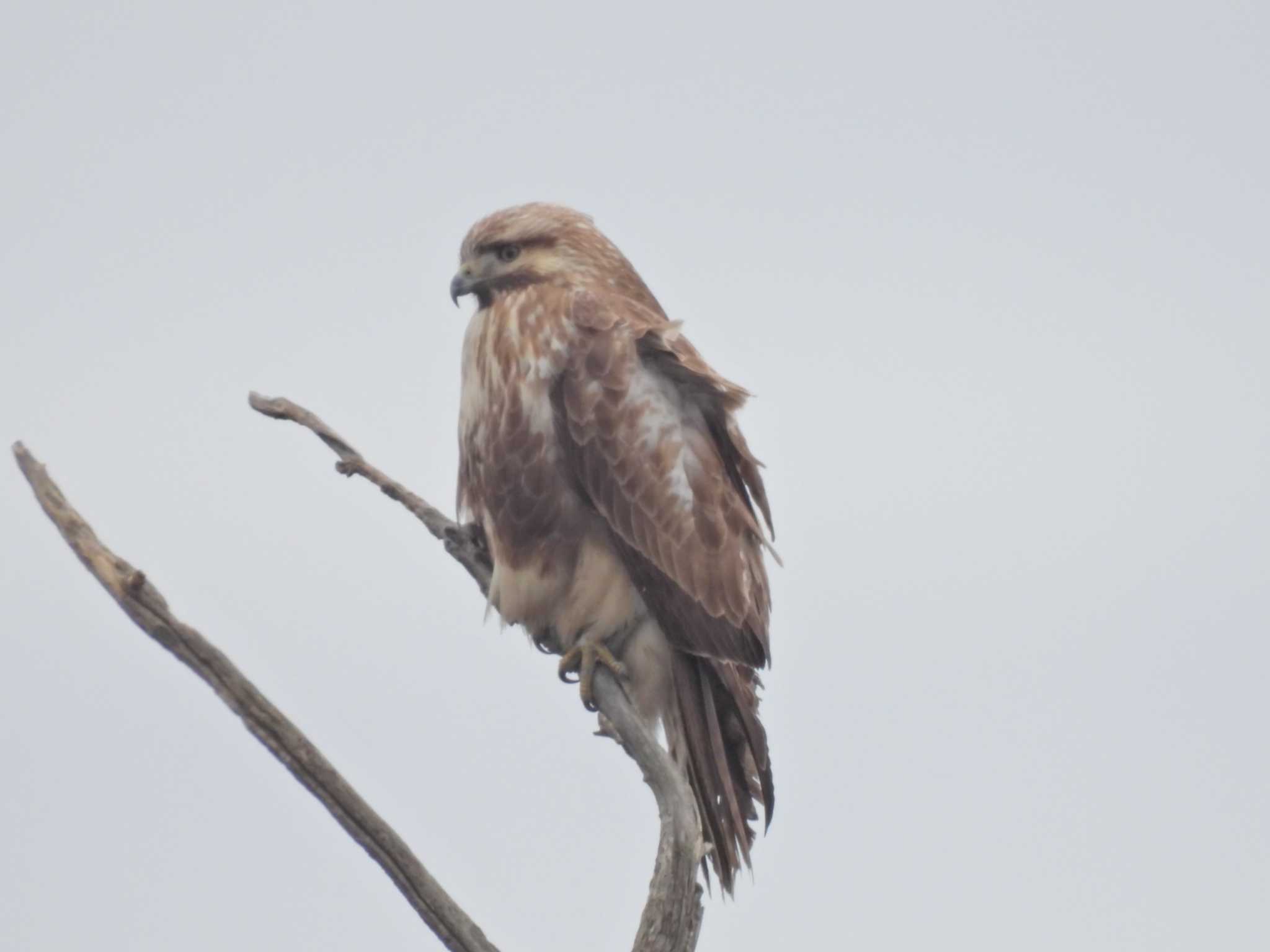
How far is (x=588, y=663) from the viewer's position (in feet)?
21.1

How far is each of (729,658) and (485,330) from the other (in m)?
1.54

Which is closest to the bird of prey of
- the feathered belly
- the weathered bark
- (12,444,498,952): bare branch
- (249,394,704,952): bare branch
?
the feathered belly

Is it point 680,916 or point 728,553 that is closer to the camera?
point 680,916

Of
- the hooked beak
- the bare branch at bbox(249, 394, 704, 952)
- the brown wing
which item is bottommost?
the bare branch at bbox(249, 394, 704, 952)

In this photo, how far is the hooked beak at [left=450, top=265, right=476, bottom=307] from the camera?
7.03m

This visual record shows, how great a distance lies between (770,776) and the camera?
6363 mm

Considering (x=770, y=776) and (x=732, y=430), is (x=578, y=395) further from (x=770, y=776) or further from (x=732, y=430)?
(x=770, y=776)

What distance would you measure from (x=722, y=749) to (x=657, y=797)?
3.68ft

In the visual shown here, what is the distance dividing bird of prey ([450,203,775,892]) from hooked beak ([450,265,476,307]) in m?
0.44

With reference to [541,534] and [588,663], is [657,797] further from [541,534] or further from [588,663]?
[541,534]

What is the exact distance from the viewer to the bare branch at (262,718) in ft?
15.2

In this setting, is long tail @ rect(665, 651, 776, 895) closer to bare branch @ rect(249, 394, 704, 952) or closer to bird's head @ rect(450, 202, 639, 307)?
bare branch @ rect(249, 394, 704, 952)

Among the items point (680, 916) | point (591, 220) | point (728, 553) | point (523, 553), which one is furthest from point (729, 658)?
point (591, 220)

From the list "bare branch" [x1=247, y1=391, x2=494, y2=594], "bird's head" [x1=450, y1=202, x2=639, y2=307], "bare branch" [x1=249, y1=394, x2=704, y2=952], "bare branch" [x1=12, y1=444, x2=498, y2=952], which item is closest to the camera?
"bare branch" [x1=12, y1=444, x2=498, y2=952]
